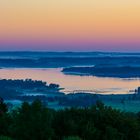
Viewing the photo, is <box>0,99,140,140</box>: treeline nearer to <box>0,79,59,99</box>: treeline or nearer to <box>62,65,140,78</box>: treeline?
<box>0,79,59,99</box>: treeline

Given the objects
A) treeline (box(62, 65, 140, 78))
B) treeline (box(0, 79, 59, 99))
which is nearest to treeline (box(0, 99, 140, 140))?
treeline (box(0, 79, 59, 99))

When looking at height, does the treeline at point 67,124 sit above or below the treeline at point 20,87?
above

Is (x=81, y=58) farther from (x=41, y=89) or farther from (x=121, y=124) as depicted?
(x=121, y=124)

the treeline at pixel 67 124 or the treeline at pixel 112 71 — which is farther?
the treeline at pixel 112 71

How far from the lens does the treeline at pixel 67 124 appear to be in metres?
15.9

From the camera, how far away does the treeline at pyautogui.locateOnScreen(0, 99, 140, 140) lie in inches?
627

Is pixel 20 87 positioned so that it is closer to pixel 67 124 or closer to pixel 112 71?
pixel 112 71

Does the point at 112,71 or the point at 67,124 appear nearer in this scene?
the point at 67,124

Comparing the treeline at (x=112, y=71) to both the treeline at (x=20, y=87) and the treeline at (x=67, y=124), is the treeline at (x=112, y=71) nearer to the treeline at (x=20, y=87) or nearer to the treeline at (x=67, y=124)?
the treeline at (x=20, y=87)

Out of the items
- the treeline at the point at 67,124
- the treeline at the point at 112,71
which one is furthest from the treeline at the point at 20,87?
the treeline at the point at 67,124

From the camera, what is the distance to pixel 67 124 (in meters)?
17.1

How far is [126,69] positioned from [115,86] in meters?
23.6

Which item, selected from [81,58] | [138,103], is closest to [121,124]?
[138,103]

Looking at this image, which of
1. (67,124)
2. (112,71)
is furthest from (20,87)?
(67,124)
